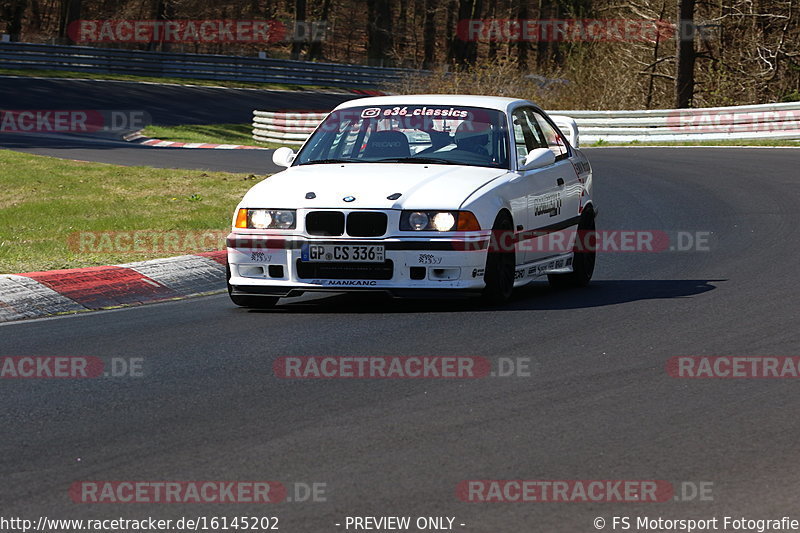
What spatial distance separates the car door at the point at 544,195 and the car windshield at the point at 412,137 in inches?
11.1

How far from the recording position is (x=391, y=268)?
8961mm

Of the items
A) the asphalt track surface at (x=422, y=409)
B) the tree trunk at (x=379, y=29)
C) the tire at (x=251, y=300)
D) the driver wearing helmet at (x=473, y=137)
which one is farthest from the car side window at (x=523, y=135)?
the tree trunk at (x=379, y=29)

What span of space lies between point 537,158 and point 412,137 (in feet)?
3.14

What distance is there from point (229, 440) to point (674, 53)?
35.9 m

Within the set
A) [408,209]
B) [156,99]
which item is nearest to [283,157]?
[408,209]

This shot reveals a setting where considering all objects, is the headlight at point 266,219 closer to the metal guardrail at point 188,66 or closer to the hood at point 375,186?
the hood at point 375,186

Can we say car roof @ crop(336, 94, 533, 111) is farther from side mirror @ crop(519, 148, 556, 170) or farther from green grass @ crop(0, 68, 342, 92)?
green grass @ crop(0, 68, 342, 92)

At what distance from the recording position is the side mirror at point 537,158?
9.95 meters

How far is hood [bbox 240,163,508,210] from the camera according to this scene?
29.5ft

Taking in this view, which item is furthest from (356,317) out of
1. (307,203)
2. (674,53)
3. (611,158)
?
(674,53)

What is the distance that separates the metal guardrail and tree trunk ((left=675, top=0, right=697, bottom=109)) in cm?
1095

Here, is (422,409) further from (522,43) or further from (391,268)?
(522,43)

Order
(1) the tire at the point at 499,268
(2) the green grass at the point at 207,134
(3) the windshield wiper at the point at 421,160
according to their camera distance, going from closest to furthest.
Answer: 1. (1) the tire at the point at 499,268
2. (3) the windshield wiper at the point at 421,160
3. (2) the green grass at the point at 207,134

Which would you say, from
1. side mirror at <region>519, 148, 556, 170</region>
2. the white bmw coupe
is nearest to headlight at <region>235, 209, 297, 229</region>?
the white bmw coupe
